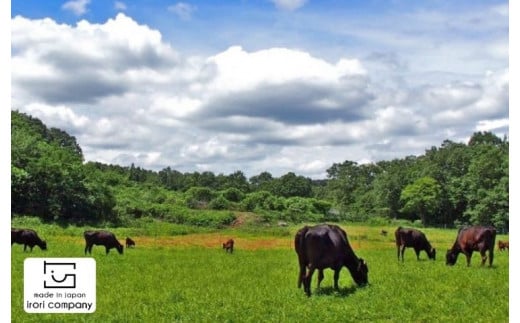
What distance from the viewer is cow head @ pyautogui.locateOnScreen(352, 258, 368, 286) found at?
913 cm

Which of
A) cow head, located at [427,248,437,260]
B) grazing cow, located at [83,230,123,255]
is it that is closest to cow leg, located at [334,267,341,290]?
cow head, located at [427,248,437,260]

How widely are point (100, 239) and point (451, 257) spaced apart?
5692mm

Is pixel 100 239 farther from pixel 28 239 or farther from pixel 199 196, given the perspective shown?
pixel 199 196

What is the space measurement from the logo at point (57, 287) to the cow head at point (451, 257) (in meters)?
5.85

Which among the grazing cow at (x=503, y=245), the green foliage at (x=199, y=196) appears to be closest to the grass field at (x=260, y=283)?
the grazing cow at (x=503, y=245)

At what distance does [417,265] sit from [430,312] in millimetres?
2502

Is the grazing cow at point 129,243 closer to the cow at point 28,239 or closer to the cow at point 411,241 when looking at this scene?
the cow at point 28,239

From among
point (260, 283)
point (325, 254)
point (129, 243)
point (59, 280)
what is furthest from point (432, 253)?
point (59, 280)

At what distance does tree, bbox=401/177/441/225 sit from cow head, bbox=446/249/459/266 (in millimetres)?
1384

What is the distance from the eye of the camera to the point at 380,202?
9570 millimetres

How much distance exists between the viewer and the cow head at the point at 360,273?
360 inches
